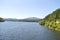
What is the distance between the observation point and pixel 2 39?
1754 inches

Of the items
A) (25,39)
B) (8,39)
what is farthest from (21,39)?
(8,39)

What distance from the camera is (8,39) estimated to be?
44.5 m

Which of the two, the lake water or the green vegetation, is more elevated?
the green vegetation

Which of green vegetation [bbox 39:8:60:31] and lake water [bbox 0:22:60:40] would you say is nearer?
lake water [bbox 0:22:60:40]

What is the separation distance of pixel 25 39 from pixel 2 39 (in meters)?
6.96

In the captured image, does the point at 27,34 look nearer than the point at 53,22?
Yes

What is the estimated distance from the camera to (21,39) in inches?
1752

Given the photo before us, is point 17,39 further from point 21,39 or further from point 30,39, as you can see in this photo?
point 30,39

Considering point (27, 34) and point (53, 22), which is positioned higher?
point (53, 22)

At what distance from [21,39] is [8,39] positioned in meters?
3.93

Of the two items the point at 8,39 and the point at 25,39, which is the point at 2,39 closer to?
the point at 8,39

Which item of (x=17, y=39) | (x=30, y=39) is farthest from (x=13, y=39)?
(x=30, y=39)

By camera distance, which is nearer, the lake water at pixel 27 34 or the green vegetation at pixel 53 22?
the lake water at pixel 27 34

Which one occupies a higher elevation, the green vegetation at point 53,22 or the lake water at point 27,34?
the green vegetation at point 53,22
